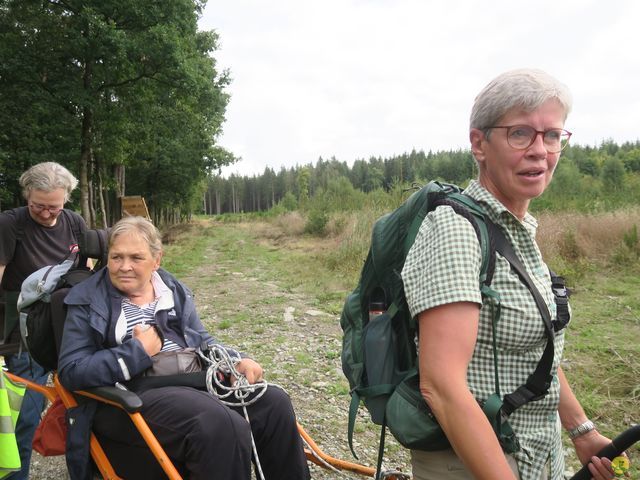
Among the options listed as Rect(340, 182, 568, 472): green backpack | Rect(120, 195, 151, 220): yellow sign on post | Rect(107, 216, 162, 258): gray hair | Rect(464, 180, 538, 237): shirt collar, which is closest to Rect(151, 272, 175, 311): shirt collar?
Rect(107, 216, 162, 258): gray hair

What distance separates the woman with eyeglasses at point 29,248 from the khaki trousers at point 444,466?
2646mm

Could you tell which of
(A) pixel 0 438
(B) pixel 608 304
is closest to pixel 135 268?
(A) pixel 0 438

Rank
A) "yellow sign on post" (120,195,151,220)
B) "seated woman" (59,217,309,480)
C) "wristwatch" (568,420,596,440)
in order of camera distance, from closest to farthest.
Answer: "wristwatch" (568,420,596,440) → "seated woman" (59,217,309,480) → "yellow sign on post" (120,195,151,220)

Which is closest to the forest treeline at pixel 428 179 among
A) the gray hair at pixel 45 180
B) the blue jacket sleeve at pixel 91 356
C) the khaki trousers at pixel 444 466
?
the khaki trousers at pixel 444 466

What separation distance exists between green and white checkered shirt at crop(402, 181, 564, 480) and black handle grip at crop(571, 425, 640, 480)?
155 mm

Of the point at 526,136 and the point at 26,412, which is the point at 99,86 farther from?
the point at 526,136

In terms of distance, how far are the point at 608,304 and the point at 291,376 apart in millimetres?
5338

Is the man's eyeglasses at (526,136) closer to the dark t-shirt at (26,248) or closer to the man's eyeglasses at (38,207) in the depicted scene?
the man's eyeglasses at (38,207)

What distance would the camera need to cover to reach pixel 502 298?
4.13 feet

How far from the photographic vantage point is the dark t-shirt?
3.15m

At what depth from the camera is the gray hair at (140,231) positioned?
2689mm

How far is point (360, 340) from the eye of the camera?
156cm

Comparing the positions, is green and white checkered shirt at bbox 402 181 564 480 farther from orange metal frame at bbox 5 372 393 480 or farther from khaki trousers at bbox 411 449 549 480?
orange metal frame at bbox 5 372 393 480

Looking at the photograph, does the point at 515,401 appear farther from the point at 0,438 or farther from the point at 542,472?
the point at 0,438
